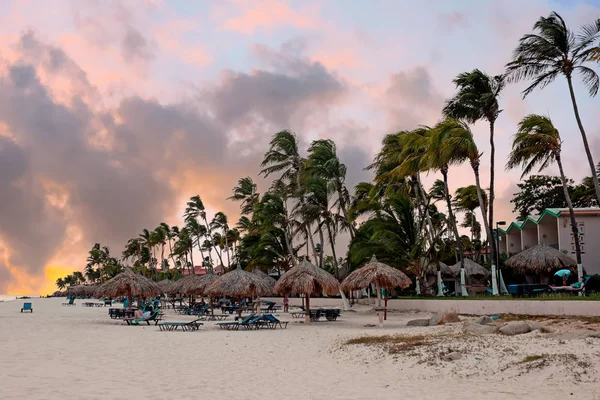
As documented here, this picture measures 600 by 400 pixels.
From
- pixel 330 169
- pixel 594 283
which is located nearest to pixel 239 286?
pixel 330 169

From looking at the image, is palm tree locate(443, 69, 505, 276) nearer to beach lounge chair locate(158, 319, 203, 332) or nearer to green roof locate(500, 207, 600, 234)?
green roof locate(500, 207, 600, 234)

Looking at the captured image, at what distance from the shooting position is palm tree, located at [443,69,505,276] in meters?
26.1

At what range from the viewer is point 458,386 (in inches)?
359

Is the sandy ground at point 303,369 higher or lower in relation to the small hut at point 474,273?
lower

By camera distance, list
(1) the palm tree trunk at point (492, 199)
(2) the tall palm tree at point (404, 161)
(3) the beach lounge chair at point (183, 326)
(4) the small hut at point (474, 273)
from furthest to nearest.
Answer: (4) the small hut at point (474, 273) < (2) the tall palm tree at point (404, 161) < (1) the palm tree trunk at point (492, 199) < (3) the beach lounge chair at point (183, 326)

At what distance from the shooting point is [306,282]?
21.8 m

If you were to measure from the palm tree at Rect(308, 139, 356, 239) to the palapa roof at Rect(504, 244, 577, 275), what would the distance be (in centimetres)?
953

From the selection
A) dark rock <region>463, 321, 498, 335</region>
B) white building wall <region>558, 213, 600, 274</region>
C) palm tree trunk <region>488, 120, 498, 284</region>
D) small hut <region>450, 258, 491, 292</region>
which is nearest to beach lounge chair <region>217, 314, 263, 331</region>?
dark rock <region>463, 321, 498, 335</region>

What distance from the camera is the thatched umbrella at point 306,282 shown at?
71.8ft

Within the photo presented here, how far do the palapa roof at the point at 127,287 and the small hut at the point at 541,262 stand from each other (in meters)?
18.1

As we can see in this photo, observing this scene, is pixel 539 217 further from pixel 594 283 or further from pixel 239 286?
pixel 239 286

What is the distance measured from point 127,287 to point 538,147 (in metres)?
19.2

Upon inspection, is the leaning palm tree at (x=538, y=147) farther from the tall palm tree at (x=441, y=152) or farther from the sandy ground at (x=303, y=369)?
the sandy ground at (x=303, y=369)

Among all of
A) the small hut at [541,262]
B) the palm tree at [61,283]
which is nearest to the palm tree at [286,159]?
the small hut at [541,262]
